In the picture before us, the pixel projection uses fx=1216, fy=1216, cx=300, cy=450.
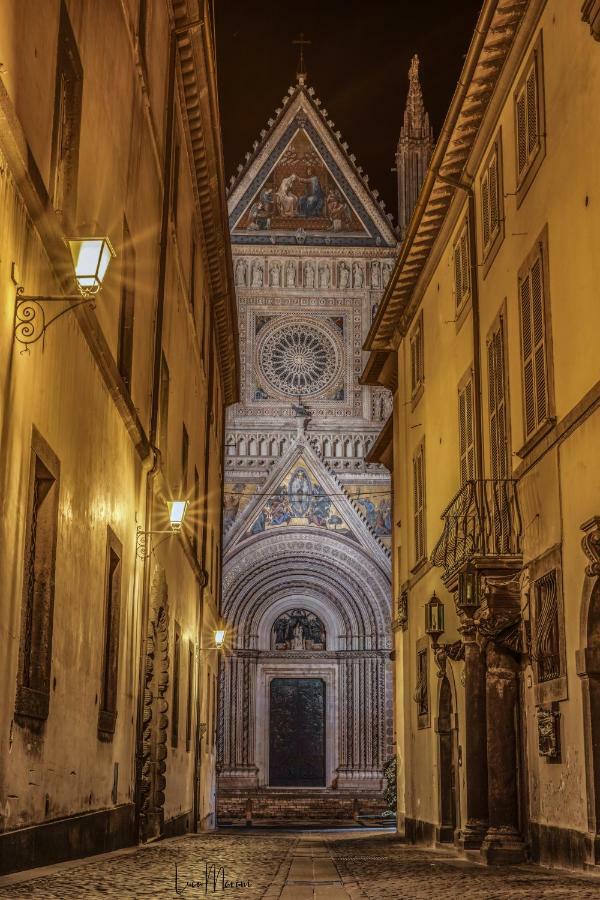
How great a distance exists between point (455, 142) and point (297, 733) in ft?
107

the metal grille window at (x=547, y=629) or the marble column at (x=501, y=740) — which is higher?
the metal grille window at (x=547, y=629)

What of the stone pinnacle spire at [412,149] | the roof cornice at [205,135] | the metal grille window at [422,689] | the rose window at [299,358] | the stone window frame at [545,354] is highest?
the stone pinnacle spire at [412,149]

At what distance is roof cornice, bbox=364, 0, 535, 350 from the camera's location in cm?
1377

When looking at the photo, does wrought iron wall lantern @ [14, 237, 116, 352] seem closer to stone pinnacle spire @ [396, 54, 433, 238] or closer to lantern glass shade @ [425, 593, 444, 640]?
lantern glass shade @ [425, 593, 444, 640]

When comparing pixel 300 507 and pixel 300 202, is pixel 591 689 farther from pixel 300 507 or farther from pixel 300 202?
pixel 300 202

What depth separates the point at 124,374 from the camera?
42.2 feet

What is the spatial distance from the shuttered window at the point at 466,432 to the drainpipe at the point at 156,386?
13.8ft

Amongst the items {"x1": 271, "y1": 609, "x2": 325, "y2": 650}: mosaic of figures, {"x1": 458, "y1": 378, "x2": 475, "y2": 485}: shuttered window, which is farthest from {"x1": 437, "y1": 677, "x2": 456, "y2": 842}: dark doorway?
{"x1": 271, "y1": 609, "x2": 325, "y2": 650}: mosaic of figures

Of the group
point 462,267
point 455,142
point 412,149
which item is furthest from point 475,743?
point 412,149

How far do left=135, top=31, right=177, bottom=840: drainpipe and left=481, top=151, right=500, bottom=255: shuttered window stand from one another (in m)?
4.20

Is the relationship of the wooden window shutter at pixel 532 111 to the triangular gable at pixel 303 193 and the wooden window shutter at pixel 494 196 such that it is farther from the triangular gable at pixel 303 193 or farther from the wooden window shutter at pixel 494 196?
the triangular gable at pixel 303 193

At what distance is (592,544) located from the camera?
382 inches

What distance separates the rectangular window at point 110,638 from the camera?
11.6m

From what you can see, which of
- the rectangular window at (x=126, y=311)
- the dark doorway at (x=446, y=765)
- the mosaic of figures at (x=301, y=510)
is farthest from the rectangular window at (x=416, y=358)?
the mosaic of figures at (x=301, y=510)
